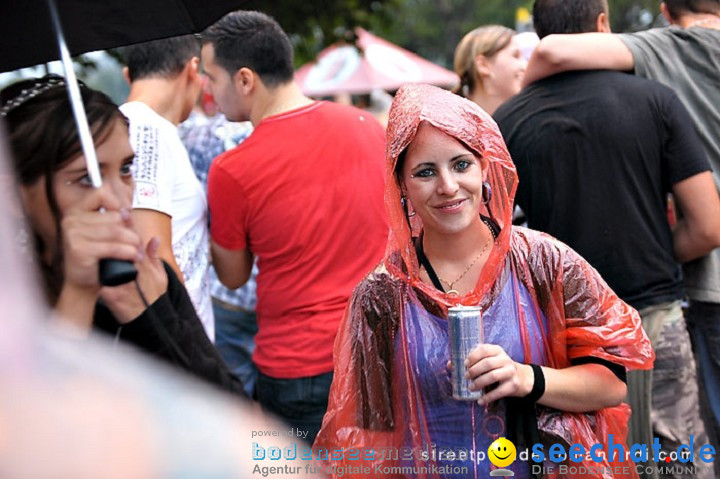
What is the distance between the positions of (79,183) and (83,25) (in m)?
0.67

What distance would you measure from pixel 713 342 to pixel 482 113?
69.0 inches

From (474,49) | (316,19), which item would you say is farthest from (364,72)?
(474,49)

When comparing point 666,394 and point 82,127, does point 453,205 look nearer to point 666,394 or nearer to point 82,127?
point 82,127

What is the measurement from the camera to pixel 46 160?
6.59ft

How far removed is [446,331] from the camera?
96.1 inches

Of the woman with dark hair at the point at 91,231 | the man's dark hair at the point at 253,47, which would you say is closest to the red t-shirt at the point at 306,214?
the man's dark hair at the point at 253,47

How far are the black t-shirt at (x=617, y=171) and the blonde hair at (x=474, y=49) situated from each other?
58.3 inches

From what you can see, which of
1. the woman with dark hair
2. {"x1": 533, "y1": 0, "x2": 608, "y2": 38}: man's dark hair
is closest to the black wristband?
the woman with dark hair

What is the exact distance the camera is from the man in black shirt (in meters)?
3.42

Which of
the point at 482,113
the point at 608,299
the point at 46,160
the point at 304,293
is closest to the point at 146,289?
the point at 46,160

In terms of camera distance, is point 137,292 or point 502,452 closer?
point 137,292

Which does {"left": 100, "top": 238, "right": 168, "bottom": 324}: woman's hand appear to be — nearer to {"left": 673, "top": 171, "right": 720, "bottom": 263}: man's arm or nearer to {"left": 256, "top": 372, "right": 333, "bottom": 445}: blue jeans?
{"left": 256, "top": 372, "right": 333, "bottom": 445}: blue jeans

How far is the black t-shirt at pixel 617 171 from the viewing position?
11.2 feet

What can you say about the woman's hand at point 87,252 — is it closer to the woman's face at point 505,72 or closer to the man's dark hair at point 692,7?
the man's dark hair at point 692,7
